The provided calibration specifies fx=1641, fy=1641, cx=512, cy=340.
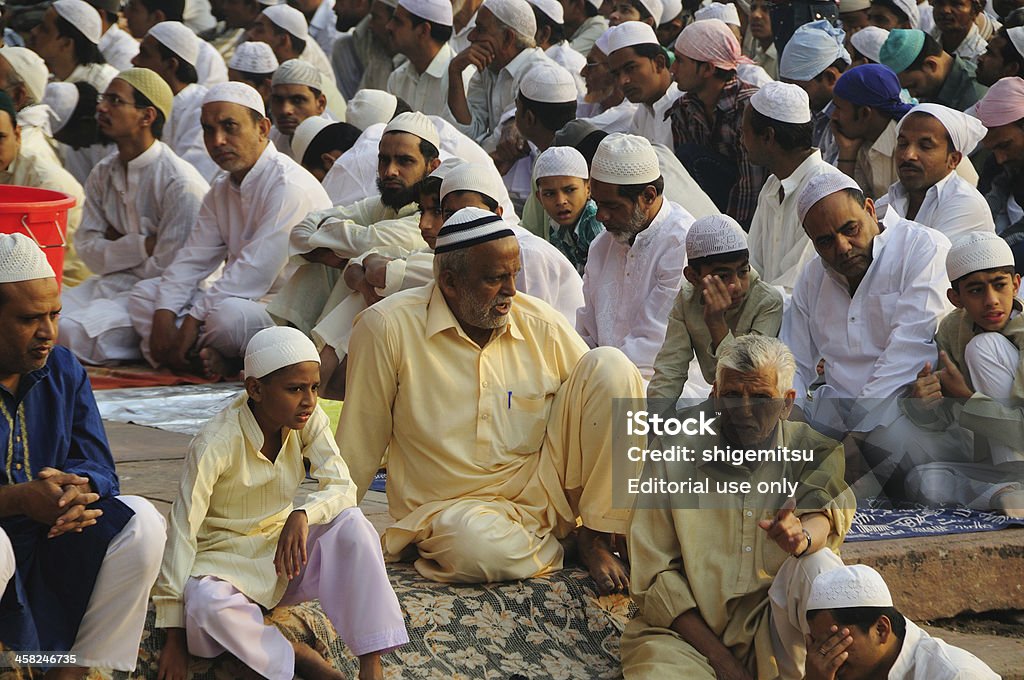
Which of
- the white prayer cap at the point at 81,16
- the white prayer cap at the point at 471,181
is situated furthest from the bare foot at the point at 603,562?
the white prayer cap at the point at 81,16

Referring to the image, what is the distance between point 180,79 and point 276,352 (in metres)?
6.99

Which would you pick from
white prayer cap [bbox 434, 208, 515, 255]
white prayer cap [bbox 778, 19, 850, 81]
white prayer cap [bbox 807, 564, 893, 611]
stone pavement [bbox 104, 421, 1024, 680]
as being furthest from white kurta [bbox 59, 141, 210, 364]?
white prayer cap [bbox 807, 564, 893, 611]

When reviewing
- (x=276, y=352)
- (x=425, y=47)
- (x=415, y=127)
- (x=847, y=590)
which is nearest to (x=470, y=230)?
(x=276, y=352)

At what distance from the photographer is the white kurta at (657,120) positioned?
8820 mm

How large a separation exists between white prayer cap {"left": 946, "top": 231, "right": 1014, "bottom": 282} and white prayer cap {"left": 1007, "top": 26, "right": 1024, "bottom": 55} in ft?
10.7

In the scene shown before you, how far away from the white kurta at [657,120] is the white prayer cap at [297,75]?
6.39 ft

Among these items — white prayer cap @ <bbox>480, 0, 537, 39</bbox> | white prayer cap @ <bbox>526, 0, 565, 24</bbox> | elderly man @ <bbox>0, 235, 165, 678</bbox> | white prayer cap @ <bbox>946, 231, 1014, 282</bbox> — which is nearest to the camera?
elderly man @ <bbox>0, 235, 165, 678</bbox>

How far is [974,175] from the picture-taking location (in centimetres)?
752

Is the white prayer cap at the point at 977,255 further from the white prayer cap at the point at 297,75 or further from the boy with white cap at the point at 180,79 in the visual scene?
the boy with white cap at the point at 180,79

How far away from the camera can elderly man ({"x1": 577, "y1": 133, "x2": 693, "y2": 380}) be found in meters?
6.17

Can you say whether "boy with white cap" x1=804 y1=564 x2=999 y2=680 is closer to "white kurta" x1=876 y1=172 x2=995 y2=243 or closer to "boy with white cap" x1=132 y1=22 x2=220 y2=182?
"white kurta" x1=876 y1=172 x2=995 y2=243

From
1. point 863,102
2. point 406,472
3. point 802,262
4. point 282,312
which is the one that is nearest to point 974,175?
point 863,102

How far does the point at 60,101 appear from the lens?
1035 centimetres

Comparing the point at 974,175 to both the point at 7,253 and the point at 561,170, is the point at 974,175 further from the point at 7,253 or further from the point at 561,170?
the point at 7,253
